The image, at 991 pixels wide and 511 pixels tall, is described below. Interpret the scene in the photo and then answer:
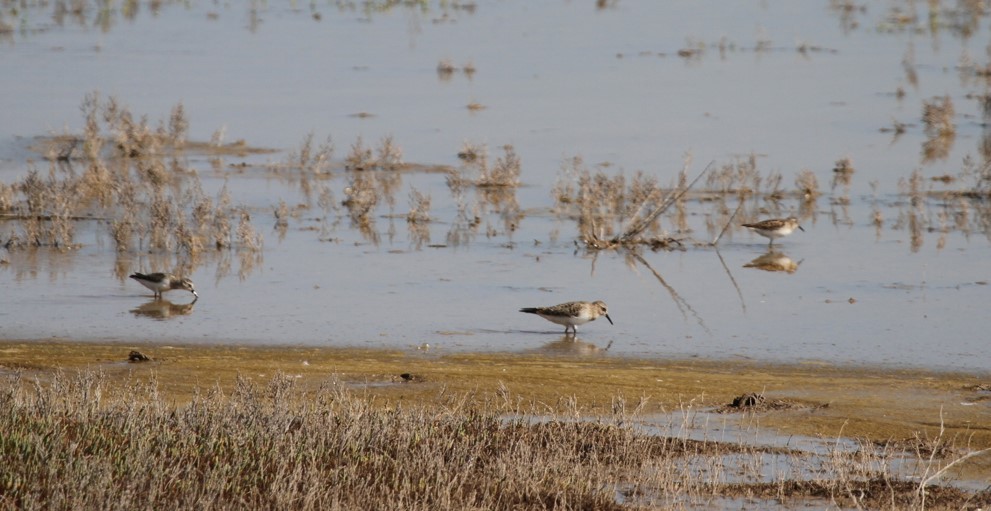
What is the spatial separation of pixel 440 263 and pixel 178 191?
5.16 metres

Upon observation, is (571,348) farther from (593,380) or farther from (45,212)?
(45,212)

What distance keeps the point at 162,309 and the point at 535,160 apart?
33.3 ft

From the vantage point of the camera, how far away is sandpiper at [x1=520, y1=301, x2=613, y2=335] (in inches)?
563

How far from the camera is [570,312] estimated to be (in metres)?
14.3

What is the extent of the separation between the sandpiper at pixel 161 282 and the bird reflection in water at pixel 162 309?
140 millimetres

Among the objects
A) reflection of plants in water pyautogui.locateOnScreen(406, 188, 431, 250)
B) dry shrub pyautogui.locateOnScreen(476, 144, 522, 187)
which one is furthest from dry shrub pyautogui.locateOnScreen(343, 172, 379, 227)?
dry shrub pyautogui.locateOnScreen(476, 144, 522, 187)

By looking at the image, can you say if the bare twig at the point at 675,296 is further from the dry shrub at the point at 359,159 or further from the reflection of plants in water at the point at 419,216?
the dry shrub at the point at 359,159

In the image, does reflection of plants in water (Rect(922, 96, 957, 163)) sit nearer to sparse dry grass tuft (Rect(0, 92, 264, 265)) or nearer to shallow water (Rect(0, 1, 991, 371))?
shallow water (Rect(0, 1, 991, 371))

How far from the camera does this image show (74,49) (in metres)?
37.9

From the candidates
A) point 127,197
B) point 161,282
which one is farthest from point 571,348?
point 127,197

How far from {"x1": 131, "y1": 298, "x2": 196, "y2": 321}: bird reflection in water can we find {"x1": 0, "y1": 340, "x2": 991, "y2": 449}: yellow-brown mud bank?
1.61 meters

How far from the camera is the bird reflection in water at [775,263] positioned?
18.1 meters

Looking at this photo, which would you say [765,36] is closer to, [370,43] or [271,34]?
[370,43]

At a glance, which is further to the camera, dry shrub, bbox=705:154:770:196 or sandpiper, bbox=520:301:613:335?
dry shrub, bbox=705:154:770:196
